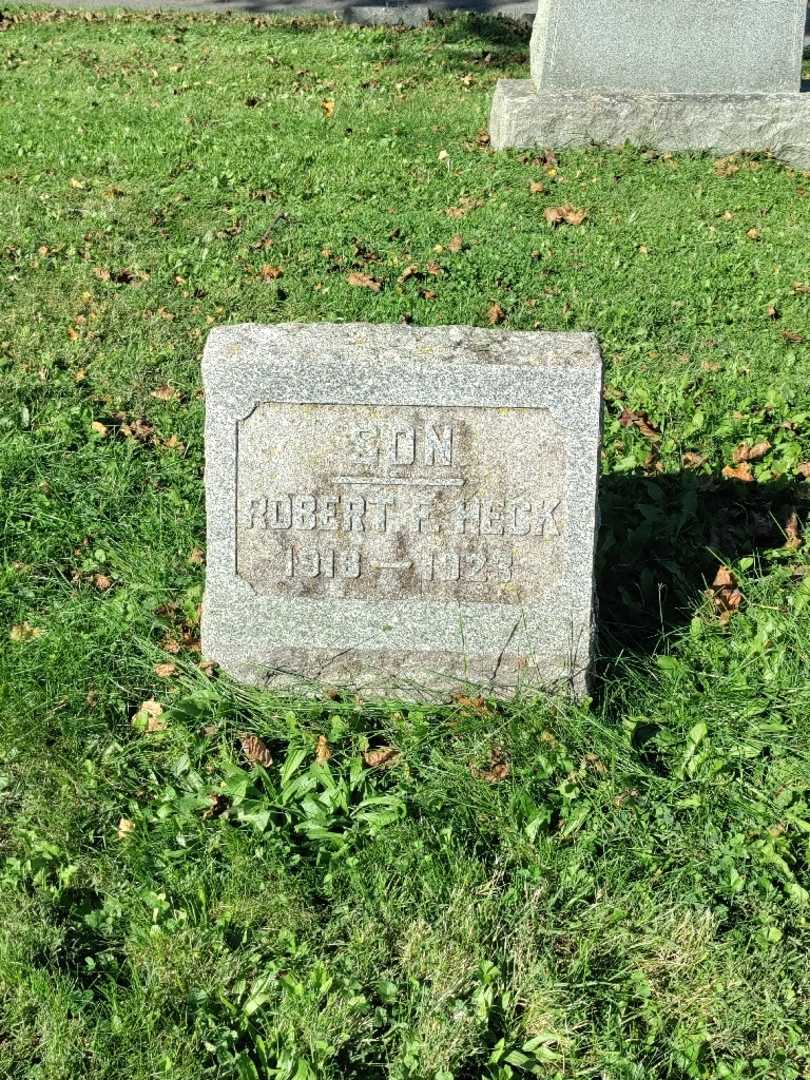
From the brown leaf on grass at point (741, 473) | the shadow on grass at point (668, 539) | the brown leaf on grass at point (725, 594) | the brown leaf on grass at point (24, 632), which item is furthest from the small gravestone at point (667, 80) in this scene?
the brown leaf on grass at point (24, 632)

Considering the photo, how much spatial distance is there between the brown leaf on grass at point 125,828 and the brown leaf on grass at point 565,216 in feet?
16.4

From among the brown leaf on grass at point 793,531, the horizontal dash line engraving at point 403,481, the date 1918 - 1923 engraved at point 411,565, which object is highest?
the horizontal dash line engraving at point 403,481

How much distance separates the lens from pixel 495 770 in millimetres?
3416

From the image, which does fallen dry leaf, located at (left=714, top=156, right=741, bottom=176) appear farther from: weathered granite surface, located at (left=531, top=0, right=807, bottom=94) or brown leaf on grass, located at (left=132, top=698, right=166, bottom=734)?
brown leaf on grass, located at (left=132, top=698, right=166, bottom=734)

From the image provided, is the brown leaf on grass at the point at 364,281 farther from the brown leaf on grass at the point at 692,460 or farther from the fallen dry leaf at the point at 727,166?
the fallen dry leaf at the point at 727,166

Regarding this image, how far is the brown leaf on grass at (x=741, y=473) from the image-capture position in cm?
480

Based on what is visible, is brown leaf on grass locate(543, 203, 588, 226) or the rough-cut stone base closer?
brown leaf on grass locate(543, 203, 588, 226)

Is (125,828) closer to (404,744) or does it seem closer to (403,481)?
(404,744)

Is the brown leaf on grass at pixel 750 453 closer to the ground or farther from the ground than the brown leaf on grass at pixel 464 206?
closer to the ground

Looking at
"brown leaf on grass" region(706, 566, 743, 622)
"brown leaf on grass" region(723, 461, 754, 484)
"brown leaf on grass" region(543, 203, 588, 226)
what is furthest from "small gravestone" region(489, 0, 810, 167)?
"brown leaf on grass" region(706, 566, 743, 622)

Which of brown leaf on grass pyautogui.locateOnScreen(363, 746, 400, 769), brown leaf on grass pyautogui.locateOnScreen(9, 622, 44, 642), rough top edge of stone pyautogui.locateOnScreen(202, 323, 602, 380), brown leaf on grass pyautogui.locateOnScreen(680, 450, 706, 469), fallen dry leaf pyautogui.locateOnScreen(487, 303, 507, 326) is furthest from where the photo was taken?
fallen dry leaf pyautogui.locateOnScreen(487, 303, 507, 326)

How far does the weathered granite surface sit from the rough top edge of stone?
5353 mm

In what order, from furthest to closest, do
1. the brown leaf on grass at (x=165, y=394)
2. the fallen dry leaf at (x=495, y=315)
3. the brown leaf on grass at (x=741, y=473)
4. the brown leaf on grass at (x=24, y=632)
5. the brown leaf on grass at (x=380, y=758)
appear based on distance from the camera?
the fallen dry leaf at (x=495, y=315), the brown leaf on grass at (x=165, y=394), the brown leaf on grass at (x=741, y=473), the brown leaf on grass at (x=24, y=632), the brown leaf on grass at (x=380, y=758)

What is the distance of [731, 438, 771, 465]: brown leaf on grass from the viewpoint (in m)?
4.96
